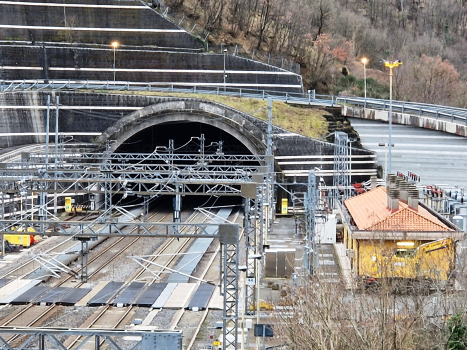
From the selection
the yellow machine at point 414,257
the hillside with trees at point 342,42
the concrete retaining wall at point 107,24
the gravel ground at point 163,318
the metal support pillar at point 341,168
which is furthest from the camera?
the hillside with trees at point 342,42

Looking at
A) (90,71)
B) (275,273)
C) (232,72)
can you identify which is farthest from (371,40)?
(275,273)

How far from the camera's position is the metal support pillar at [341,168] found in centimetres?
4670

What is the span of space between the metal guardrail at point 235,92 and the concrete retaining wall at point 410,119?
1.91ft

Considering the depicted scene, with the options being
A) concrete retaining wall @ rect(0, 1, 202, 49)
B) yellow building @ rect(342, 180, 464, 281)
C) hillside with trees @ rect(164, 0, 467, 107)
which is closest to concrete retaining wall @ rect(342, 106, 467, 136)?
concrete retaining wall @ rect(0, 1, 202, 49)

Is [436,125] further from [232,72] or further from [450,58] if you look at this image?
[450,58]

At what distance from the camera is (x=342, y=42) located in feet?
284

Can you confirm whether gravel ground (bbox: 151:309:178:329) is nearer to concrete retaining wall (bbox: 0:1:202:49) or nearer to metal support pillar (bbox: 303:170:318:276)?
metal support pillar (bbox: 303:170:318:276)

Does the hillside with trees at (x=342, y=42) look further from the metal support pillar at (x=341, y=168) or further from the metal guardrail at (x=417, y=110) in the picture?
the metal support pillar at (x=341, y=168)

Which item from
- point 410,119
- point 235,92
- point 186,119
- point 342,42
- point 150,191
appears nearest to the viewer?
point 150,191

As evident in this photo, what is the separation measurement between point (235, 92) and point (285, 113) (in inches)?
211

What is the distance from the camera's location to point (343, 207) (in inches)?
1519

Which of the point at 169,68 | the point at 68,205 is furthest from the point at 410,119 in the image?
the point at 68,205

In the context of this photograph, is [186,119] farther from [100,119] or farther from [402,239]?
[402,239]

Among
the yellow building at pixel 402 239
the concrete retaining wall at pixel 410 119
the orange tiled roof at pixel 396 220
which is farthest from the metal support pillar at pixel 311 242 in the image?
the concrete retaining wall at pixel 410 119
